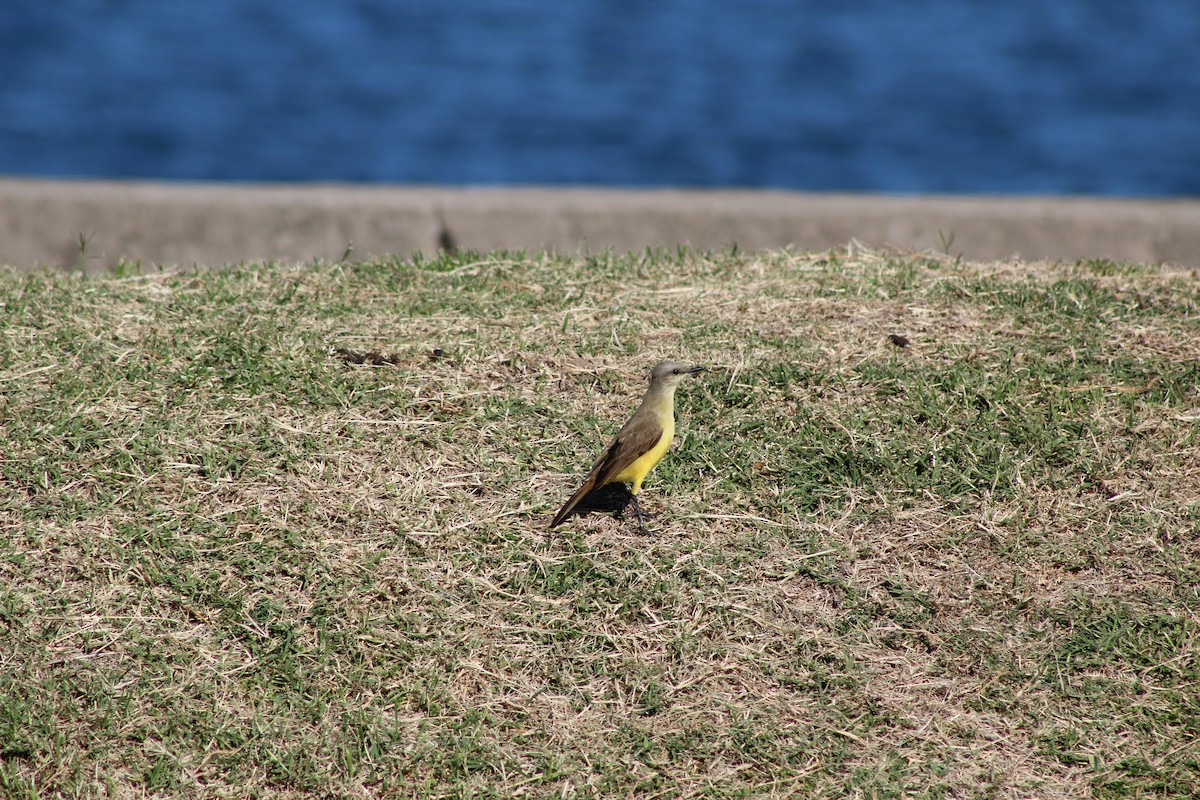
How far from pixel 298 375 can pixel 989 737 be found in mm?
3171

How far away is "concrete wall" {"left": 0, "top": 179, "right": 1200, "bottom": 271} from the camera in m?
7.63

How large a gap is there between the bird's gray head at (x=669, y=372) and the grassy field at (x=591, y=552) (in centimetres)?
41

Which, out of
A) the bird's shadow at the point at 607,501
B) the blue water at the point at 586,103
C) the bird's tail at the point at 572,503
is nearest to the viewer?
the bird's tail at the point at 572,503

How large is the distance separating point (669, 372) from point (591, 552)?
0.77 meters

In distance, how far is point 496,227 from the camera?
7.77 m

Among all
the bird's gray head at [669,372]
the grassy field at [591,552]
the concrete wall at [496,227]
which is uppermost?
the concrete wall at [496,227]

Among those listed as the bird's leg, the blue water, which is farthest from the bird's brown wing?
the blue water

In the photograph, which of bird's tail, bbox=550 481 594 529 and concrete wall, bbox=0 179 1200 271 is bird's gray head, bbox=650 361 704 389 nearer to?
bird's tail, bbox=550 481 594 529

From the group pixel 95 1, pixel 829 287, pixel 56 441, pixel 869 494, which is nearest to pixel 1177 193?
pixel 829 287

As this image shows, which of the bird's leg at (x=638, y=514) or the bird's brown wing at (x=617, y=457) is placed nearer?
the bird's brown wing at (x=617, y=457)

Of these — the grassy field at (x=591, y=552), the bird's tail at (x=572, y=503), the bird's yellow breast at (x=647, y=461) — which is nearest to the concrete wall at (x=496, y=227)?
the grassy field at (x=591, y=552)

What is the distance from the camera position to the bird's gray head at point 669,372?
198 inches

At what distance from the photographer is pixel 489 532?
4879 mm

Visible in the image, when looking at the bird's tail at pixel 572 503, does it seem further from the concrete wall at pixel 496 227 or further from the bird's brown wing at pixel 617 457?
the concrete wall at pixel 496 227
